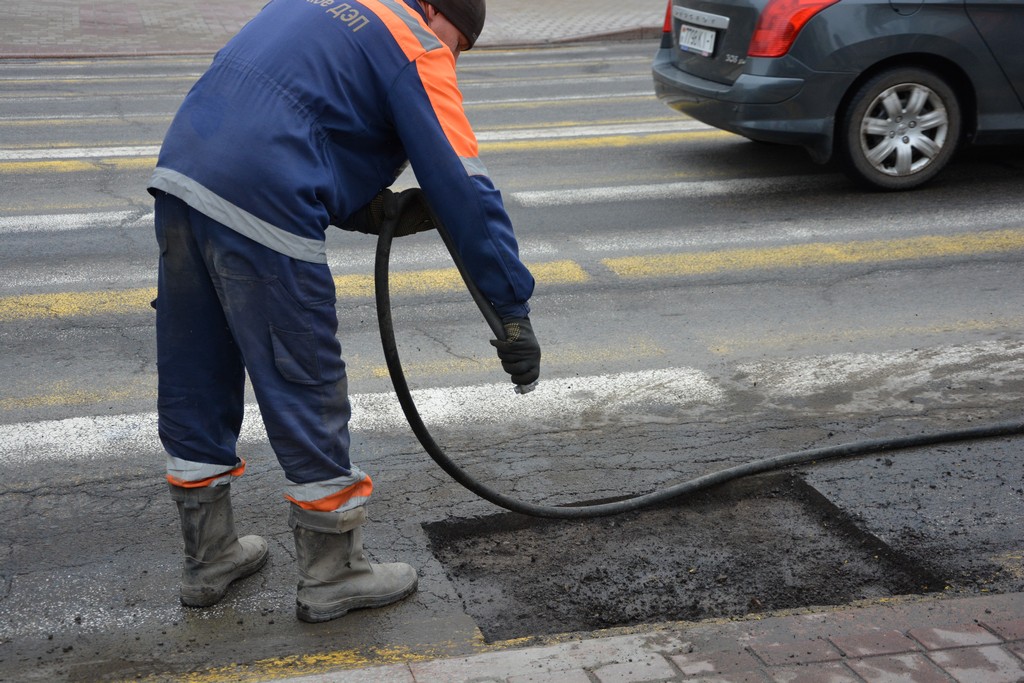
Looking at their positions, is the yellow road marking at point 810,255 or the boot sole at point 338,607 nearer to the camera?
the boot sole at point 338,607

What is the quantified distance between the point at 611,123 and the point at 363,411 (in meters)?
5.95

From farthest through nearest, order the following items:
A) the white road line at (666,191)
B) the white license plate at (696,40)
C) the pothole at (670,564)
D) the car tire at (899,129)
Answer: the white license plate at (696,40), the white road line at (666,191), the car tire at (899,129), the pothole at (670,564)

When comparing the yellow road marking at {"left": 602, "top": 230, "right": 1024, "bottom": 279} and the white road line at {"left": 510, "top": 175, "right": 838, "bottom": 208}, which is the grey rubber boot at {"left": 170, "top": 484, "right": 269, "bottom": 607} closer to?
the yellow road marking at {"left": 602, "top": 230, "right": 1024, "bottom": 279}

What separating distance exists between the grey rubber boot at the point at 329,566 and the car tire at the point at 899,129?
528 cm

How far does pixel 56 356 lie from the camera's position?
5.07 meters

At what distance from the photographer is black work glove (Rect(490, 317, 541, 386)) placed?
3148 millimetres

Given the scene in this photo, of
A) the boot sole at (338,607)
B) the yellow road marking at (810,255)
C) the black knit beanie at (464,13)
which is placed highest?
the black knit beanie at (464,13)

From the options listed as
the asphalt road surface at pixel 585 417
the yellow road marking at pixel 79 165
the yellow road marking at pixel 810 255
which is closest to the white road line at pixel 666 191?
the asphalt road surface at pixel 585 417

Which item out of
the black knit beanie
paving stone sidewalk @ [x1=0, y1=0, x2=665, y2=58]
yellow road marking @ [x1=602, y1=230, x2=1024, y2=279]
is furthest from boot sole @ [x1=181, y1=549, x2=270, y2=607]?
paving stone sidewalk @ [x1=0, y1=0, x2=665, y2=58]

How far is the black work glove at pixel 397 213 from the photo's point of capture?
3.15 meters

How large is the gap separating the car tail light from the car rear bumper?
0.20 meters

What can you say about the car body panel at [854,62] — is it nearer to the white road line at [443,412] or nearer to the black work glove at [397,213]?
the white road line at [443,412]

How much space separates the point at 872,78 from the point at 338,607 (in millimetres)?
5565

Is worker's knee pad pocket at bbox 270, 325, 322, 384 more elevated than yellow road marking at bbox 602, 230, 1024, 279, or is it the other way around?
worker's knee pad pocket at bbox 270, 325, 322, 384
